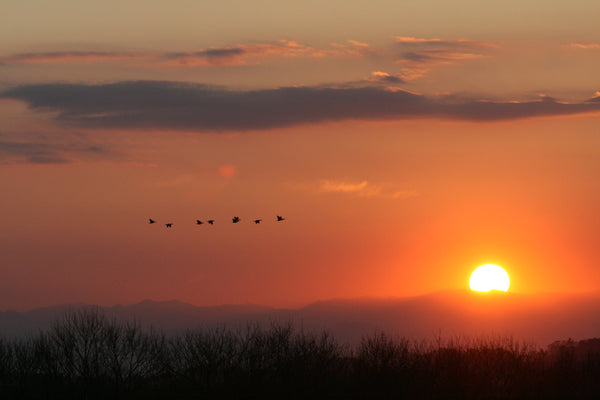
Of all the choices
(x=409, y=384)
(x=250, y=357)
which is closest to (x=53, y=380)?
(x=250, y=357)

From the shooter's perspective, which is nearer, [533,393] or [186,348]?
[533,393]

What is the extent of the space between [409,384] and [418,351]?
532 centimetres

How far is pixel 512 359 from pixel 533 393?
4129mm

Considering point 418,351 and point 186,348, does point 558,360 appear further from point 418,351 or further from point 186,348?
point 186,348

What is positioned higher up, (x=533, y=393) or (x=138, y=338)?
(x=138, y=338)

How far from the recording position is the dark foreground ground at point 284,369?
83438 millimetres

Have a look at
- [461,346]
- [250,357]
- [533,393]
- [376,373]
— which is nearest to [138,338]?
[250,357]

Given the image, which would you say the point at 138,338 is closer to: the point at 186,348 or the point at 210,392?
the point at 186,348

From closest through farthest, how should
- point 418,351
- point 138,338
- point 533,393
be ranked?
point 533,393 → point 418,351 → point 138,338

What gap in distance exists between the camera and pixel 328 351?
9125cm

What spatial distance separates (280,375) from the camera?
86.4 meters

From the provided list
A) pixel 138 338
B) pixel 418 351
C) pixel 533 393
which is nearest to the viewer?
pixel 533 393

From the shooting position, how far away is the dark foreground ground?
274ft

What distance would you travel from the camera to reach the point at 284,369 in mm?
87000
